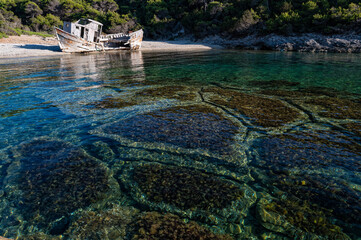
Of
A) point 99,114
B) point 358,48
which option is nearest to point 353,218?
point 99,114

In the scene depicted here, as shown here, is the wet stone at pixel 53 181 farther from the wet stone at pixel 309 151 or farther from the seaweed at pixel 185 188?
the wet stone at pixel 309 151

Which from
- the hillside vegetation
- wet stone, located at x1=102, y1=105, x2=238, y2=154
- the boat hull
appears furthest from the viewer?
the hillside vegetation

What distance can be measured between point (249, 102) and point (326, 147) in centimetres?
326

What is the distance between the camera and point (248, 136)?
4938mm

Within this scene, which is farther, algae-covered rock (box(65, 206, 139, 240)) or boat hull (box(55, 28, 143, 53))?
boat hull (box(55, 28, 143, 53))

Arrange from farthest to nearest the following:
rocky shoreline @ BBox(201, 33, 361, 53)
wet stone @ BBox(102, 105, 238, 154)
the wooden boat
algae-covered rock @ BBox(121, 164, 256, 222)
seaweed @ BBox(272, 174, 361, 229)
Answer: rocky shoreline @ BBox(201, 33, 361, 53)
the wooden boat
wet stone @ BBox(102, 105, 238, 154)
algae-covered rock @ BBox(121, 164, 256, 222)
seaweed @ BBox(272, 174, 361, 229)

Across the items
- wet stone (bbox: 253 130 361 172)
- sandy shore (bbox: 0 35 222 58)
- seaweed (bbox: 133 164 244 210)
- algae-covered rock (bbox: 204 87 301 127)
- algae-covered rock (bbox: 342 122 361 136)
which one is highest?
sandy shore (bbox: 0 35 222 58)

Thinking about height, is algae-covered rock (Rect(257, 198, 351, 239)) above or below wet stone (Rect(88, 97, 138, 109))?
below

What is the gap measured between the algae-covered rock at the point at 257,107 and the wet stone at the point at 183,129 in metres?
0.86

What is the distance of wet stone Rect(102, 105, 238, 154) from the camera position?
15.3 ft

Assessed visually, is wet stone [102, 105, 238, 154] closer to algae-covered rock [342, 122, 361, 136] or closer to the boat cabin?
algae-covered rock [342, 122, 361, 136]

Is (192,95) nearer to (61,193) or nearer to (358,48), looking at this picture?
(61,193)

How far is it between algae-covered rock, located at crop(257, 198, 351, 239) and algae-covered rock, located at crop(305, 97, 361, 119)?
13.7 ft

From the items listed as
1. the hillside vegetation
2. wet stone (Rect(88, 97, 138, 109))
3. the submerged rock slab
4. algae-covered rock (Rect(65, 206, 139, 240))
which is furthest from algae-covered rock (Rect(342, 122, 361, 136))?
the hillside vegetation
